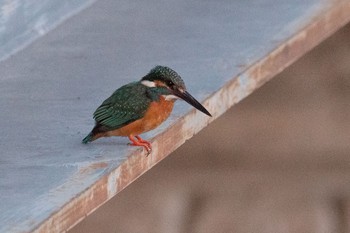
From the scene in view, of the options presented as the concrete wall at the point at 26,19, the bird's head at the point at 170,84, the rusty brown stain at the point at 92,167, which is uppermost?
the concrete wall at the point at 26,19

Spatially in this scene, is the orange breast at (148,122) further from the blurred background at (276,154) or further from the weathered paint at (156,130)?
the blurred background at (276,154)

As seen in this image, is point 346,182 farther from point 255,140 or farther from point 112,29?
point 112,29

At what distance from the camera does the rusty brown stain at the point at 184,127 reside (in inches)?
114

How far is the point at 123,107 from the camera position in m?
3.49

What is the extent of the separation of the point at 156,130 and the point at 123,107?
119mm

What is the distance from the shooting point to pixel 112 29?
15.1 ft

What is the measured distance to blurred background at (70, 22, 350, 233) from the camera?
745 centimetres

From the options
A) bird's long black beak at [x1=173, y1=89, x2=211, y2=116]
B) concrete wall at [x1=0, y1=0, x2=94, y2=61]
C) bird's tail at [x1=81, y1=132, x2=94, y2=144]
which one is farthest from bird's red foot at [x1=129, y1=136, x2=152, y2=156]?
concrete wall at [x1=0, y1=0, x2=94, y2=61]

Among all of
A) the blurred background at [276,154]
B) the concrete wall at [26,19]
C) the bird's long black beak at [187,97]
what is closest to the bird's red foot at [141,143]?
the bird's long black beak at [187,97]

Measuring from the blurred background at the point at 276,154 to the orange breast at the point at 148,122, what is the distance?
3863 millimetres

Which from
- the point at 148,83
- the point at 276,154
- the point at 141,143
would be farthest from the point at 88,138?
the point at 276,154

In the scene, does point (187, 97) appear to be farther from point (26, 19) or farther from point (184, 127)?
point (26, 19)

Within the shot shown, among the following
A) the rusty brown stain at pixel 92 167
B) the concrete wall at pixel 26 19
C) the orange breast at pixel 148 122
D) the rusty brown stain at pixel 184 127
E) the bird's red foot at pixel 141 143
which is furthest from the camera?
the concrete wall at pixel 26 19

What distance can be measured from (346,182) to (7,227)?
5022mm
